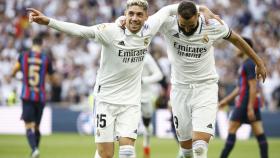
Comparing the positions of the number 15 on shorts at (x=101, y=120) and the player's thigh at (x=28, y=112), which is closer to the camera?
the number 15 on shorts at (x=101, y=120)

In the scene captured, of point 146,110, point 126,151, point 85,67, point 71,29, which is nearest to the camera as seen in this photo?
point 71,29

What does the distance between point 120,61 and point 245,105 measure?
4893 millimetres

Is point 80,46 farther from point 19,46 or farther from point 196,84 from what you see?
point 196,84

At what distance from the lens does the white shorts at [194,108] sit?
1127 cm

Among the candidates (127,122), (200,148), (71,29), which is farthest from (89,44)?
(71,29)

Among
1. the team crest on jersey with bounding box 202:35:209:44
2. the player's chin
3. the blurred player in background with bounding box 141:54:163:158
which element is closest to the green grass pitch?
the blurred player in background with bounding box 141:54:163:158

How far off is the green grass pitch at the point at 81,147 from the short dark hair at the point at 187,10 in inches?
271

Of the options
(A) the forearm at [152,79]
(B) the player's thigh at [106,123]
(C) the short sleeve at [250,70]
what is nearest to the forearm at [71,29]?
(B) the player's thigh at [106,123]

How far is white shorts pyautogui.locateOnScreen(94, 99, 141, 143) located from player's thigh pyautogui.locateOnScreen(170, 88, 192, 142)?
1.06 m

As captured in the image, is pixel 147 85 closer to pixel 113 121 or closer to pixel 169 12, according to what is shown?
pixel 169 12

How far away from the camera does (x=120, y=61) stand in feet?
34.6

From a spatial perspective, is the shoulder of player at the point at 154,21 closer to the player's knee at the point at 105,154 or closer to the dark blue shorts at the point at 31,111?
the player's knee at the point at 105,154

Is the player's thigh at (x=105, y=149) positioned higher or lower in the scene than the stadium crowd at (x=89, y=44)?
lower

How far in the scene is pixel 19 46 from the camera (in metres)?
29.1
